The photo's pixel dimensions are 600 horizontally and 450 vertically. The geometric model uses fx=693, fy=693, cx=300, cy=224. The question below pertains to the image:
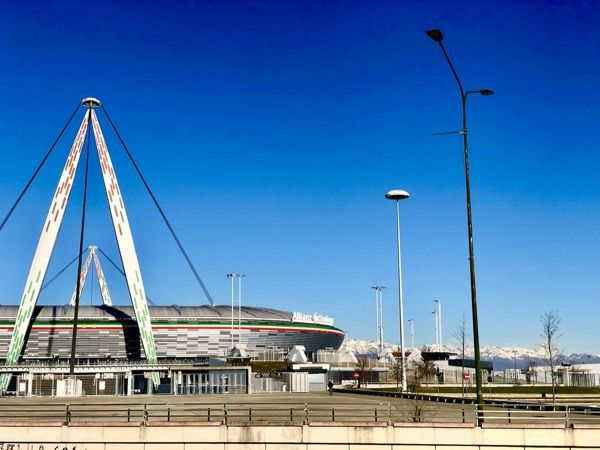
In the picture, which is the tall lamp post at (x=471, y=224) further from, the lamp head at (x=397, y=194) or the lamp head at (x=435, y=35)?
the lamp head at (x=397, y=194)

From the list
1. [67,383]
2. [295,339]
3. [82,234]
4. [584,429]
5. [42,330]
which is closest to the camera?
[584,429]

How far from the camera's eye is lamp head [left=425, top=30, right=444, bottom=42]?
83.8 feet

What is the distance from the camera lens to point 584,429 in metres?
26.4

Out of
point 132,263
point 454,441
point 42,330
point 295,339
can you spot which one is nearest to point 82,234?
point 132,263

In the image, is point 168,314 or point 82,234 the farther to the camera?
point 168,314

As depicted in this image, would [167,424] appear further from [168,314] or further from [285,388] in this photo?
[168,314]

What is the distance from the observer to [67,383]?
72062 mm

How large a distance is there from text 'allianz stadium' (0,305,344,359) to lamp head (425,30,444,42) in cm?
13511

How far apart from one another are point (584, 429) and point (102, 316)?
502 ft

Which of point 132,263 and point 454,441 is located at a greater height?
point 132,263

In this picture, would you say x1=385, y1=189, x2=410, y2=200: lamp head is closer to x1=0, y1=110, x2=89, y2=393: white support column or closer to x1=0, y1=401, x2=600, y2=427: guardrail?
x1=0, y1=401, x2=600, y2=427: guardrail

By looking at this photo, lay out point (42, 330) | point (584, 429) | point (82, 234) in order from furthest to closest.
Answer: point (42, 330)
point (82, 234)
point (584, 429)

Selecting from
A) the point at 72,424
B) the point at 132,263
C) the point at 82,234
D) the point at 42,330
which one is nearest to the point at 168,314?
the point at 42,330

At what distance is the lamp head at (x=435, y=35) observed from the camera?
1005 inches
